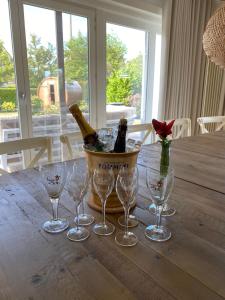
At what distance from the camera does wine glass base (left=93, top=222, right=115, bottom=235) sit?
698mm

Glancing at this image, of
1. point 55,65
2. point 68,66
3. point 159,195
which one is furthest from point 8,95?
point 159,195

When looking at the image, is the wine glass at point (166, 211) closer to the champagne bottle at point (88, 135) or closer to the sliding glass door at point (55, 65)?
the champagne bottle at point (88, 135)

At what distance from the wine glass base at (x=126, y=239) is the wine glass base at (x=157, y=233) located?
42mm

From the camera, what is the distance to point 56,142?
8.86ft

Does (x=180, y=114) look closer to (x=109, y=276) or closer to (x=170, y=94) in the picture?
(x=170, y=94)

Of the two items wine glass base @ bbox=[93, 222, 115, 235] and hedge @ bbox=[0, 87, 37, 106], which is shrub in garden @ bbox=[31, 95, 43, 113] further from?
wine glass base @ bbox=[93, 222, 115, 235]

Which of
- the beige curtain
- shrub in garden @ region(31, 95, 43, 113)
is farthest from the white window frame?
shrub in garden @ region(31, 95, 43, 113)

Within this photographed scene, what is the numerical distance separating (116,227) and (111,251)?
112 millimetres

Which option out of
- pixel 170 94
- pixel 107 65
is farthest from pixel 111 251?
pixel 170 94

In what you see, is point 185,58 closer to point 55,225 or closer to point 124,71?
point 124,71

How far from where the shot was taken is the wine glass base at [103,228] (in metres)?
0.70

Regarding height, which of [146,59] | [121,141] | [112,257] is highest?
[146,59]

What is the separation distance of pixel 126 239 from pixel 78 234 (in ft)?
0.45

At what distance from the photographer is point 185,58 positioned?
3.18 m
